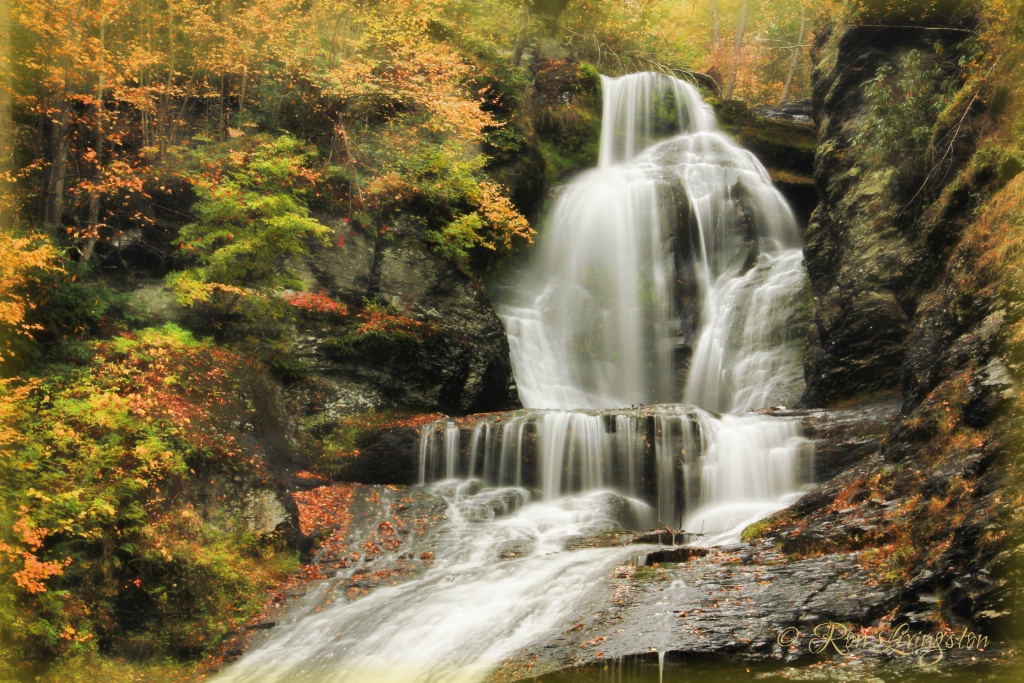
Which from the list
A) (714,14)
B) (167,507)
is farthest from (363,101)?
(714,14)

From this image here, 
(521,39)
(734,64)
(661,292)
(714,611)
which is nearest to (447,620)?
(714,611)

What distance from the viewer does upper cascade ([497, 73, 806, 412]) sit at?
17.0m

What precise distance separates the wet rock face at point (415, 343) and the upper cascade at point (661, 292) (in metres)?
1.82

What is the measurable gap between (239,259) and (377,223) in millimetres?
3771

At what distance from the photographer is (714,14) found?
107ft

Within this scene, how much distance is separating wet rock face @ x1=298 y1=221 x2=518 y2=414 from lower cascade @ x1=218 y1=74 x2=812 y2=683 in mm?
1534

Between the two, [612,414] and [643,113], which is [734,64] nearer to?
[643,113]

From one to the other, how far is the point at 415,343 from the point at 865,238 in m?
9.35

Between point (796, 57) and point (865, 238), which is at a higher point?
point (796, 57)

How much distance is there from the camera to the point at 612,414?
42.3ft

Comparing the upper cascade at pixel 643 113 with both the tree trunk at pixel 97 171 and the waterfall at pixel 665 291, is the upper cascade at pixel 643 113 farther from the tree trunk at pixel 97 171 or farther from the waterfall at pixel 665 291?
the tree trunk at pixel 97 171

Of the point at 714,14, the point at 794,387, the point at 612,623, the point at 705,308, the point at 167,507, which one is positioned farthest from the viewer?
the point at 714,14

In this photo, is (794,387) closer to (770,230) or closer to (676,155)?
(770,230)

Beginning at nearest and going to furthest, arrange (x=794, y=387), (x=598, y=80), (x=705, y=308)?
1. (x=794, y=387)
2. (x=705, y=308)
3. (x=598, y=80)
